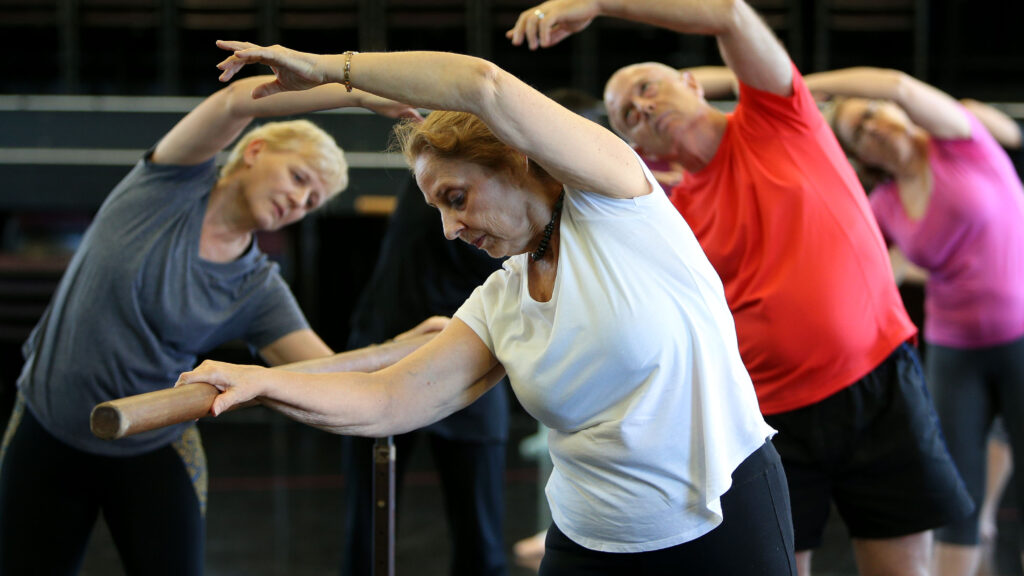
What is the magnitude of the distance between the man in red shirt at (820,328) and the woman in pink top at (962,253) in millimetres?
916

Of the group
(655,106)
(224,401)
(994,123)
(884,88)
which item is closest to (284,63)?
(224,401)

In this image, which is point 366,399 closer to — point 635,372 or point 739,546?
point 635,372

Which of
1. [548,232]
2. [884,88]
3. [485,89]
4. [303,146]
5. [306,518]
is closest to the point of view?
[485,89]

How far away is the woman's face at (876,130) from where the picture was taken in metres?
2.92

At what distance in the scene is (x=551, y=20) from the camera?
1747 millimetres

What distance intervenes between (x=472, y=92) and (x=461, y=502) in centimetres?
190

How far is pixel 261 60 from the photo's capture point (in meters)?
1.31

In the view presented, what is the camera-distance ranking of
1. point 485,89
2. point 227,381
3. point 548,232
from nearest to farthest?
point 485,89 → point 227,381 → point 548,232

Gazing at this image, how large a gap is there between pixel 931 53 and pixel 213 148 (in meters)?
7.48

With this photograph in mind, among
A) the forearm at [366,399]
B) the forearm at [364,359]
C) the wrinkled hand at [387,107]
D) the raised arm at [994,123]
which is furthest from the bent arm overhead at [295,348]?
the raised arm at [994,123]

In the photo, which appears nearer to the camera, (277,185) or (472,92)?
(472,92)

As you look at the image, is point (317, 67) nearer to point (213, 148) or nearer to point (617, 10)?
point (617, 10)

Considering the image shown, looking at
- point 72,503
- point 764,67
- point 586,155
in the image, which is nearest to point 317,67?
point 586,155

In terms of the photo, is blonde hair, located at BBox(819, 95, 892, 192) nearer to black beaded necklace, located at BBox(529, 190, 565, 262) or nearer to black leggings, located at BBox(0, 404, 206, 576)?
black beaded necklace, located at BBox(529, 190, 565, 262)
